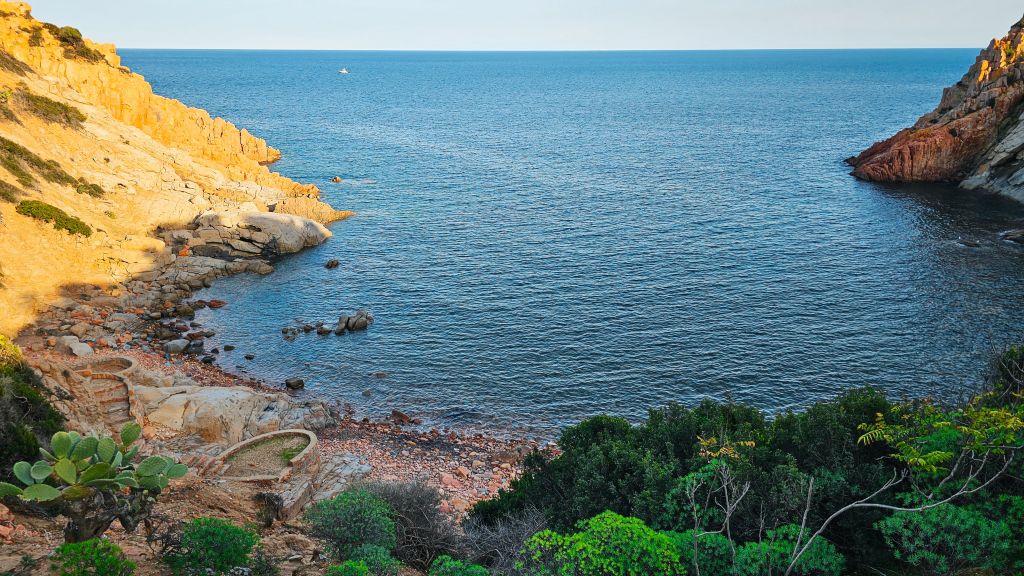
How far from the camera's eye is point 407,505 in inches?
857

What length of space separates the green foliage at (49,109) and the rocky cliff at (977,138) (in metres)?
93.9

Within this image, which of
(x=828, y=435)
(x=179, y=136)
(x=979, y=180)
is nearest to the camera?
(x=828, y=435)

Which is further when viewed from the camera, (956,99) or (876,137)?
(876,137)

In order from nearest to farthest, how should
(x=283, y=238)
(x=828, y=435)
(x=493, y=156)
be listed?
1. (x=828, y=435)
2. (x=283, y=238)
3. (x=493, y=156)

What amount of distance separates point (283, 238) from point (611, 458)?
52.2m

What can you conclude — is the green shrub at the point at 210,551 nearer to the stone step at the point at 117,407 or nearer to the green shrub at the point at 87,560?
the green shrub at the point at 87,560

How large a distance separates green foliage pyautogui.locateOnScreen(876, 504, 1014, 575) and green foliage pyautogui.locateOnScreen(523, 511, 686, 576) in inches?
222

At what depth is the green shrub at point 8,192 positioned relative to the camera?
5091 cm

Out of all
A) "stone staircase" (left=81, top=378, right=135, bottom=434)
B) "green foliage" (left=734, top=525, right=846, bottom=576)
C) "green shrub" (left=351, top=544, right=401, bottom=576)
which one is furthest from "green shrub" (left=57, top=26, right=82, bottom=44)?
"green foliage" (left=734, top=525, right=846, bottom=576)

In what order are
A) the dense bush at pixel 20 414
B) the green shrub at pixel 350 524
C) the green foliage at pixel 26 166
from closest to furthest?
the green shrub at pixel 350 524
the dense bush at pixel 20 414
the green foliage at pixel 26 166

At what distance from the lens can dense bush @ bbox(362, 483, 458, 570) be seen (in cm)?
2069

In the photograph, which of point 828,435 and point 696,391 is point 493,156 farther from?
point 828,435

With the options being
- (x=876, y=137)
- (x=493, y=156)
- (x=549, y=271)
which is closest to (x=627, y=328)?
(x=549, y=271)

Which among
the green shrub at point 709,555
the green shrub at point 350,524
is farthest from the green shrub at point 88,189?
the green shrub at point 709,555
